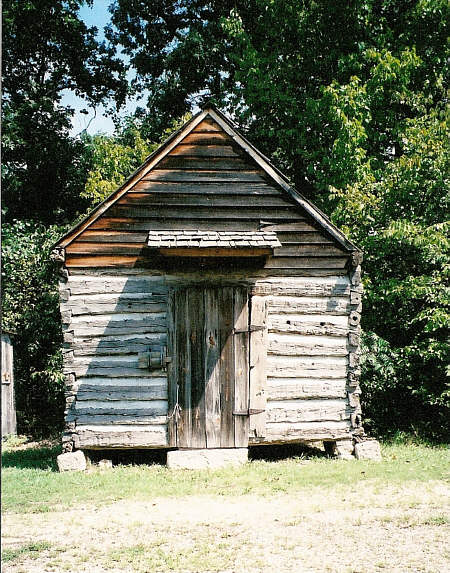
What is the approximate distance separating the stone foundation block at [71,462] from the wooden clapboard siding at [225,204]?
3.77 metres

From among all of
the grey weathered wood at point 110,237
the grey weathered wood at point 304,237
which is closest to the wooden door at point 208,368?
the grey weathered wood at point 110,237

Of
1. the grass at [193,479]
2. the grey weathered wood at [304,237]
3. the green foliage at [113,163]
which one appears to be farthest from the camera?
the green foliage at [113,163]

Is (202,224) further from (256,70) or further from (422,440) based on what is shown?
(256,70)

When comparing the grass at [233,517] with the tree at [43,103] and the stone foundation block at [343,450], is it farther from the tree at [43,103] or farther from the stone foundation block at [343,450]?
the tree at [43,103]

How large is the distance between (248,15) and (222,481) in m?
18.5

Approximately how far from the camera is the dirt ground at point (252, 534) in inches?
217

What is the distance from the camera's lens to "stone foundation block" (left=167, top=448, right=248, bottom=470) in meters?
10.0

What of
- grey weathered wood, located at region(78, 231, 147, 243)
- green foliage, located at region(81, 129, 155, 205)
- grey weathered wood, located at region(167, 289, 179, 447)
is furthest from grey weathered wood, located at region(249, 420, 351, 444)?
green foliage, located at region(81, 129, 155, 205)

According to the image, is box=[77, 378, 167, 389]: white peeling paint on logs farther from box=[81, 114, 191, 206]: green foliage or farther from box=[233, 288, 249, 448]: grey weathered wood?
box=[81, 114, 191, 206]: green foliage

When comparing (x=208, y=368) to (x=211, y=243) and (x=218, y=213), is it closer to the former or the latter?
(x=211, y=243)

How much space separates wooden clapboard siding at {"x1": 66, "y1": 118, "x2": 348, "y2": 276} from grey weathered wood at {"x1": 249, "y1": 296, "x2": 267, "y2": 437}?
0.72m

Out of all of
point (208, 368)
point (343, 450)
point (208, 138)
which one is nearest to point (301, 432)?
point (343, 450)

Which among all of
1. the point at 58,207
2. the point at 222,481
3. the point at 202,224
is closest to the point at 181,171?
the point at 202,224

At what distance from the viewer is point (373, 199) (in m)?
13.8
